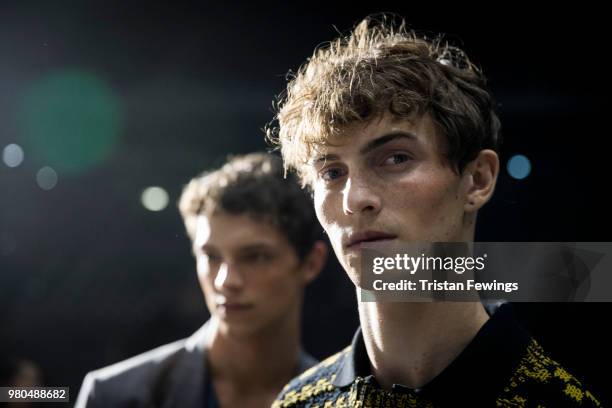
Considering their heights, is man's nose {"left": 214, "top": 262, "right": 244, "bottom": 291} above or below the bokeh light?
below

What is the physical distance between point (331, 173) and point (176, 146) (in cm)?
293

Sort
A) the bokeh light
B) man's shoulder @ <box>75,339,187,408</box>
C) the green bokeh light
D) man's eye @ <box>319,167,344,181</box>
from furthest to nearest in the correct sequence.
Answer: the bokeh light → the green bokeh light → man's shoulder @ <box>75,339,187,408</box> → man's eye @ <box>319,167,344,181</box>

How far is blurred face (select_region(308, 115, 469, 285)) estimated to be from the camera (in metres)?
1.67

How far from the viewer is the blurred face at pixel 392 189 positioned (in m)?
1.67

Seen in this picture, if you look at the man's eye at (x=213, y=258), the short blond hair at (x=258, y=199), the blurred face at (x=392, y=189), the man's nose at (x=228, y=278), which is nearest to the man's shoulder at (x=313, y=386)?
the blurred face at (x=392, y=189)

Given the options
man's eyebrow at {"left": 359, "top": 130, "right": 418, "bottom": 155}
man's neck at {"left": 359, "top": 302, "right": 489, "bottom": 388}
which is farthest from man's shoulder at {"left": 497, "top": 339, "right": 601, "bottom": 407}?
man's eyebrow at {"left": 359, "top": 130, "right": 418, "bottom": 155}

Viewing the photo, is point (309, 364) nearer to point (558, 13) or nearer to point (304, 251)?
point (304, 251)

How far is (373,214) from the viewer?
5.49 ft

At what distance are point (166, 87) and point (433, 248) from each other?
283 cm

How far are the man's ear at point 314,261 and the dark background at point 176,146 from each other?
714 millimetres

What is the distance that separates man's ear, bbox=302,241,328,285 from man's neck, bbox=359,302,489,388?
156 cm

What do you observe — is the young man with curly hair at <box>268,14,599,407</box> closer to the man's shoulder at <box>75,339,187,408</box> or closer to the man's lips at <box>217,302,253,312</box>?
the man's lips at <box>217,302,253,312</box>

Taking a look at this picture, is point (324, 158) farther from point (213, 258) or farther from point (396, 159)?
point (213, 258)

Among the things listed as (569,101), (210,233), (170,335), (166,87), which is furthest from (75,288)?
(569,101)
